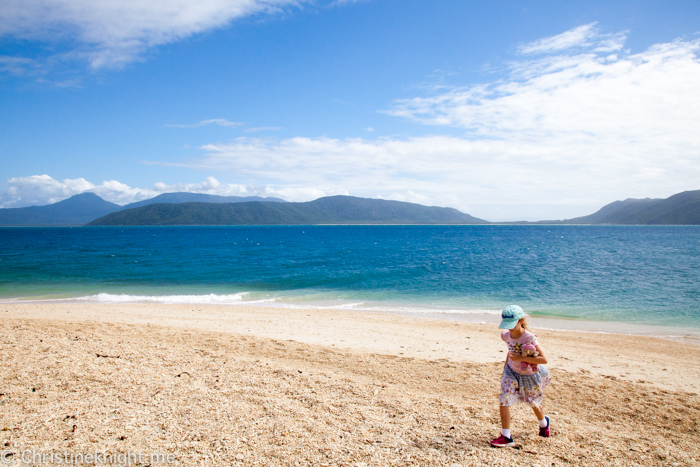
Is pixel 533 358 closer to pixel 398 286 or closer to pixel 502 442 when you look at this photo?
pixel 502 442

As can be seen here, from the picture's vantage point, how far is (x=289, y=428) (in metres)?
5.24

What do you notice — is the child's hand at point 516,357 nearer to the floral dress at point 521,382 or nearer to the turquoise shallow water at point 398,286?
the floral dress at point 521,382

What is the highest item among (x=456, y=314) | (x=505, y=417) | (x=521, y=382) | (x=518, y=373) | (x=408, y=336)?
(x=518, y=373)

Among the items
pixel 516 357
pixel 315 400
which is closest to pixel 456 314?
pixel 315 400

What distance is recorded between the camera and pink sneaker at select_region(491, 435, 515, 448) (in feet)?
16.3

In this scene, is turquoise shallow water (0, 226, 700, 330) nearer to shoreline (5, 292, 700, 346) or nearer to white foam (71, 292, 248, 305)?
white foam (71, 292, 248, 305)

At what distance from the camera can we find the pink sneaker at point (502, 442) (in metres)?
4.97

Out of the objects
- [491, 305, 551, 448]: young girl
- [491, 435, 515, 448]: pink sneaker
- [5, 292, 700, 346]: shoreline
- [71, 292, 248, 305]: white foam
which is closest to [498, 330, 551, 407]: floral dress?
[491, 305, 551, 448]: young girl

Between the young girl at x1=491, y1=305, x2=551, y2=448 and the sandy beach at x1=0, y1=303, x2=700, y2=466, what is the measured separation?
1.62ft

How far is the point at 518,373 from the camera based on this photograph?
493cm

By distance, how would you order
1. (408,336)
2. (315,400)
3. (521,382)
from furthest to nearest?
(408,336) → (315,400) → (521,382)

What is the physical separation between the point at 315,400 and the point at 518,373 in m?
3.40

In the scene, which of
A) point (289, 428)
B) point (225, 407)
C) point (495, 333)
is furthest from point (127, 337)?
point (495, 333)

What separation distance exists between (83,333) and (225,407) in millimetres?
6734
